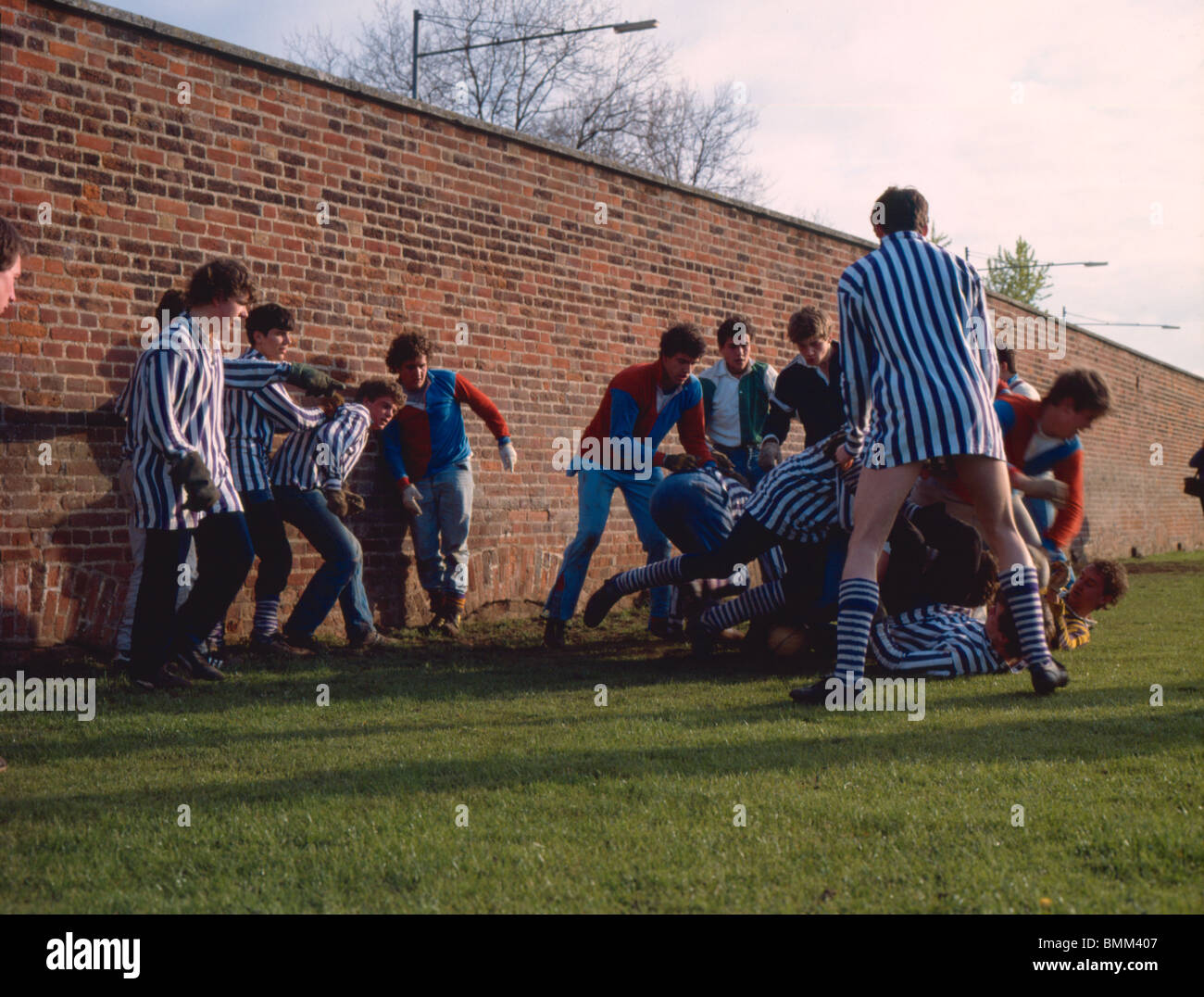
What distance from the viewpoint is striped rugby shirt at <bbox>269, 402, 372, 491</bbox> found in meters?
6.93

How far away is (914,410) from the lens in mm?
4777

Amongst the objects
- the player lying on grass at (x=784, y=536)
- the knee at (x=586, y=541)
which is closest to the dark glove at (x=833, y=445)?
the player lying on grass at (x=784, y=536)

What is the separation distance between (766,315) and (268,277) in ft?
20.0

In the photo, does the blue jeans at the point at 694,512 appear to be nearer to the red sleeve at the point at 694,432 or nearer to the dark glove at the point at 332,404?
the red sleeve at the point at 694,432

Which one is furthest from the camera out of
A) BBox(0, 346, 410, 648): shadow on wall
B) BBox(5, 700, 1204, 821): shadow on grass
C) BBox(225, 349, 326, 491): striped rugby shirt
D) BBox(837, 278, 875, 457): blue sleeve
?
BBox(225, 349, 326, 491): striped rugby shirt

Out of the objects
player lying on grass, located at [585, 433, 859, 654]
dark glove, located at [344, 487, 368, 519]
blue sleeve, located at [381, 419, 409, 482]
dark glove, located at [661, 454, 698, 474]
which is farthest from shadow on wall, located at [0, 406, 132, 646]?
dark glove, located at [661, 454, 698, 474]

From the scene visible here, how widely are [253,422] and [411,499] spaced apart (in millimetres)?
1467

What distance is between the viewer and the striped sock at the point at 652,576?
21.0 feet

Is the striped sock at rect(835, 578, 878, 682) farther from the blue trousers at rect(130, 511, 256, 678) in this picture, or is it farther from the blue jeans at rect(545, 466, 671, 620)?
the blue trousers at rect(130, 511, 256, 678)

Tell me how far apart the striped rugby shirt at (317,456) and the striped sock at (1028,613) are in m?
4.05

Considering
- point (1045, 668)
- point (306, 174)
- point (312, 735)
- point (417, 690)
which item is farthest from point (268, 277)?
point (1045, 668)

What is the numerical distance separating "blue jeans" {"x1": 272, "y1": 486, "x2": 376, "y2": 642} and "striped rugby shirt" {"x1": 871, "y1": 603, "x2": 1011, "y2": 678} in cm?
326

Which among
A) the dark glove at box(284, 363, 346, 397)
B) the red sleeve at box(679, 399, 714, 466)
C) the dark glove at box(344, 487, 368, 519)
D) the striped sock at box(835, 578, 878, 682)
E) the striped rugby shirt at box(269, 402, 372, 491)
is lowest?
the striped sock at box(835, 578, 878, 682)

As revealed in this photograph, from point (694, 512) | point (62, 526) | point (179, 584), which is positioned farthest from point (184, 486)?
point (694, 512)
